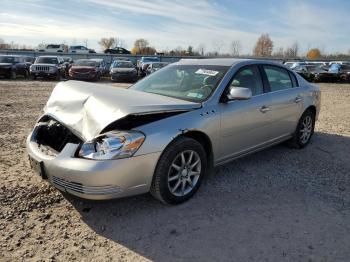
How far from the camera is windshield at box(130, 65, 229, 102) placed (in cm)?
439

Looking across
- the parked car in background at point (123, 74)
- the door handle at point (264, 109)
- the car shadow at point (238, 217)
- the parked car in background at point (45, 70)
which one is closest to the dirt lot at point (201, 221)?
the car shadow at point (238, 217)

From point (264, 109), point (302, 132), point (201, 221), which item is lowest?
point (201, 221)

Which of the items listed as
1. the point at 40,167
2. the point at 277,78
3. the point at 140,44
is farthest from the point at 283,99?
the point at 140,44

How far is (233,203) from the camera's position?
4051 millimetres

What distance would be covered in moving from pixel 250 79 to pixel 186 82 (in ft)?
3.06

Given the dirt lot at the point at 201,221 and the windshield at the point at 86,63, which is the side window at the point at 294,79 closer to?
the dirt lot at the point at 201,221

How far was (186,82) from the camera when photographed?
15.5ft

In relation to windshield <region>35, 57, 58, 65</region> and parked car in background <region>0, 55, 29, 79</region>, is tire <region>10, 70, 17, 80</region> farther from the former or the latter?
windshield <region>35, 57, 58, 65</region>

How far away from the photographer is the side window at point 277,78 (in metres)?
5.34

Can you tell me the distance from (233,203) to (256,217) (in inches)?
14.8

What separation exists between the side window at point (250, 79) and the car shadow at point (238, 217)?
1.15m

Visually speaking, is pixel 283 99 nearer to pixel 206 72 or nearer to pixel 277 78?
pixel 277 78

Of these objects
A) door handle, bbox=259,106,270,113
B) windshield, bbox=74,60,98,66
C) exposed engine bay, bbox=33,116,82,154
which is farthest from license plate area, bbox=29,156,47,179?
windshield, bbox=74,60,98,66

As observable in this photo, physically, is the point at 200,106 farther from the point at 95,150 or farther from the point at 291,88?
the point at 291,88
